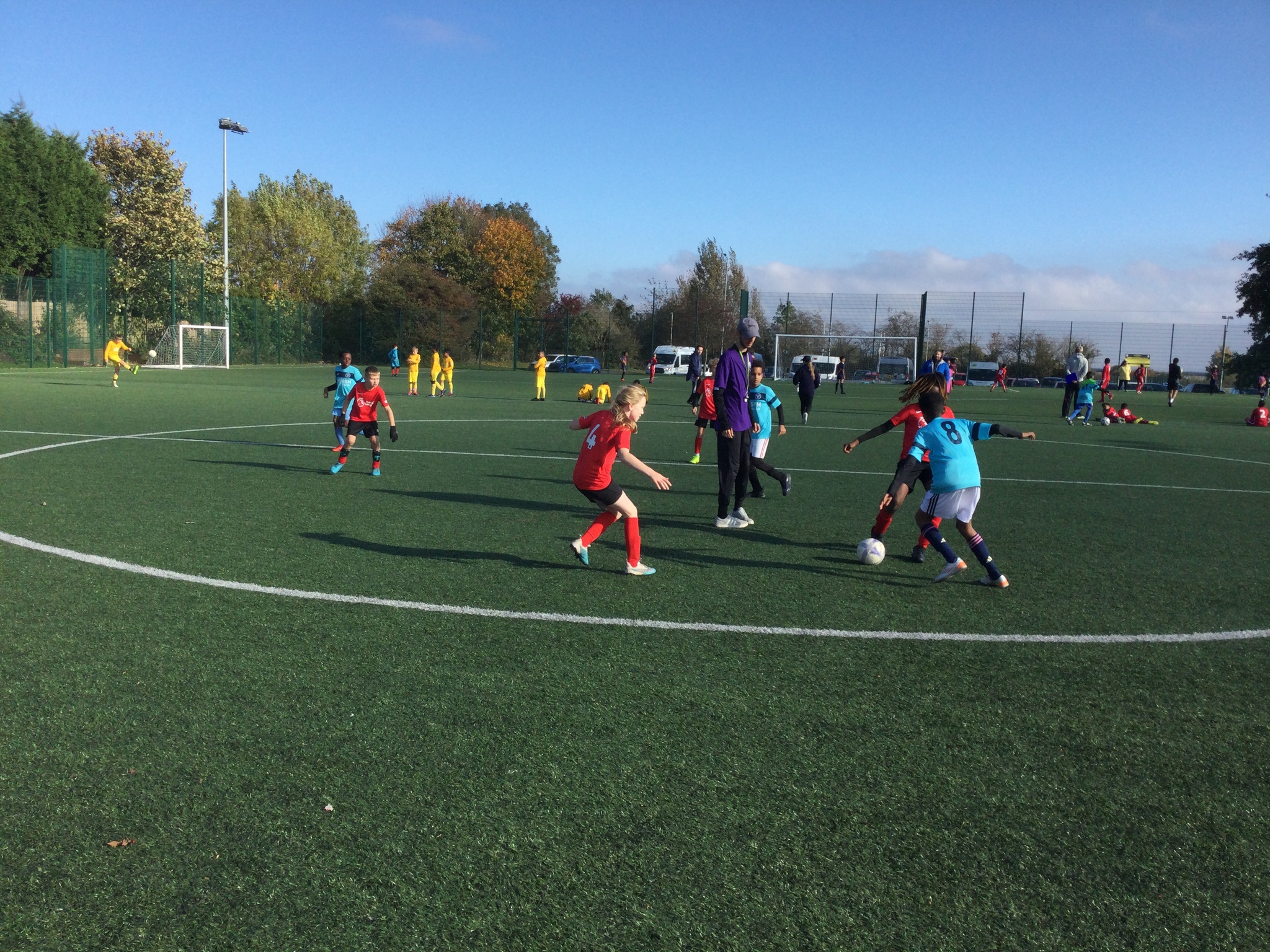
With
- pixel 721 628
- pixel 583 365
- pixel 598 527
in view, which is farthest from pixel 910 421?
pixel 583 365

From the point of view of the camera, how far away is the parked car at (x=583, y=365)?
67.4 metres

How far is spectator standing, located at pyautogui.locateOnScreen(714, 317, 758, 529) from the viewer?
9.25m

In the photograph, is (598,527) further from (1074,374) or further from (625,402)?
(1074,374)

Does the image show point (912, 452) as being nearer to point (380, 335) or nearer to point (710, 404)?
point (710, 404)

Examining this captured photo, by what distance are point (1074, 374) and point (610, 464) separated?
76.4 feet

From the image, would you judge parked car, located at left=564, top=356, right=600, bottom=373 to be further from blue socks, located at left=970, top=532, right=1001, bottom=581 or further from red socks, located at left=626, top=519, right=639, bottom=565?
blue socks, located at left=970, top=532, right=1001, bottom=581

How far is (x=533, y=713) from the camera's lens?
4.42 metres

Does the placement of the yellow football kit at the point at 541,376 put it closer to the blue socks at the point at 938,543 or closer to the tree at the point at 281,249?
the blue socks at the point at 938,543

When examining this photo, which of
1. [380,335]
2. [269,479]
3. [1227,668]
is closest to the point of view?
[1227,668]

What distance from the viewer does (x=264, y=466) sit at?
509 inches

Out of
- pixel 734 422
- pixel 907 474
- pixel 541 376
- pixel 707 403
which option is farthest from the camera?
pixel 541 376

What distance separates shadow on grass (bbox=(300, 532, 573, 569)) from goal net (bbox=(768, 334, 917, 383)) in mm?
53963

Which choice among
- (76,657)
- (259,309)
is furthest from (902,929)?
(259,309)

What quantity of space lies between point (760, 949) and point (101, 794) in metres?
2.48
